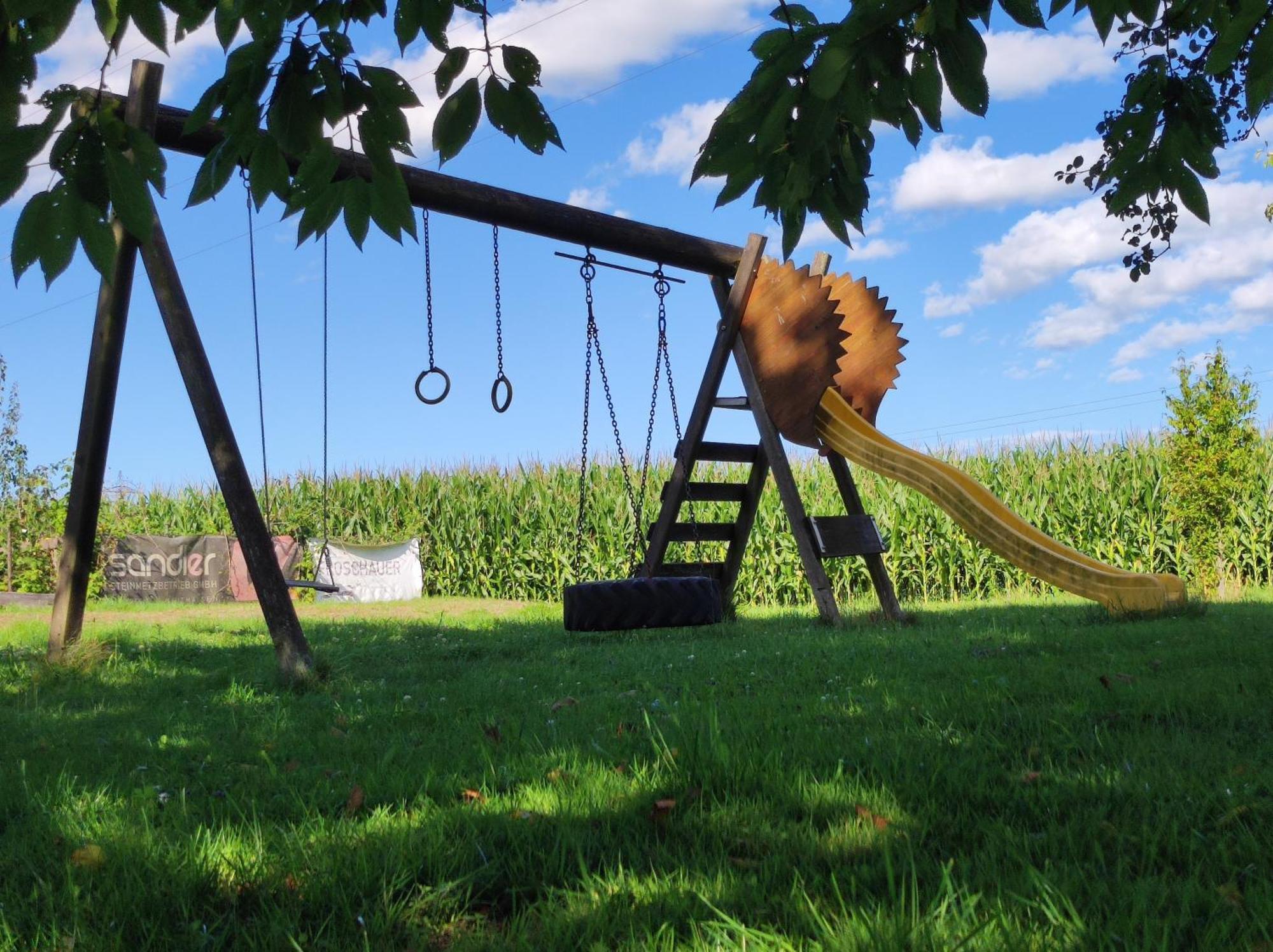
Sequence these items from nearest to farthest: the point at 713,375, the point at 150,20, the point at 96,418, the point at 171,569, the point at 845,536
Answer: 1. the point at 150,20
2. the point at 96,418
3. the point at 713,375
4. the point at 845,536
5. the point at 171,569

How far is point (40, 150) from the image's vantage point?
2105 mm

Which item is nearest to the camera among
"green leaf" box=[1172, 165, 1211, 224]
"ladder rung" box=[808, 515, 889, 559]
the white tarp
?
"green leaf" box=[1172, 165, 1211, 224]

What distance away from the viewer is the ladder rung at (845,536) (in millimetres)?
8445

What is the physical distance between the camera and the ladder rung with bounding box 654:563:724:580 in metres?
8.29

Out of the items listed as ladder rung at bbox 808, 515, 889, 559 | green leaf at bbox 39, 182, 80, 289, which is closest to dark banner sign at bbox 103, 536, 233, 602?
ladder rung at bbox 808, 515, 889, 559

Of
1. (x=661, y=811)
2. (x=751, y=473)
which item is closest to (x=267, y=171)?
(x=661, y=811)

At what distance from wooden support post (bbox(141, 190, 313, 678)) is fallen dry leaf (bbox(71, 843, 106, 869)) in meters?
3.27

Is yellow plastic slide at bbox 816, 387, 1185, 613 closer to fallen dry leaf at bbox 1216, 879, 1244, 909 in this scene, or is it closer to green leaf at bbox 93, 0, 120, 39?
fallen dry leaf at bbox 1216, 879, 1244, 909

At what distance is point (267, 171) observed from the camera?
2486 mm

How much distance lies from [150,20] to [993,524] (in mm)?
6888

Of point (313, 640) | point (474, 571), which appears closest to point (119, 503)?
point (474, 571)

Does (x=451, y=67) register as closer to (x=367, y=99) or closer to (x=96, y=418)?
(x=367, y=99)

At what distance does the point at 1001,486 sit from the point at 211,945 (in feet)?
49.3

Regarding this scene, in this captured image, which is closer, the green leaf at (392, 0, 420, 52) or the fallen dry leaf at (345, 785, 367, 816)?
the green leaf at (392, 0, 420, 52)
